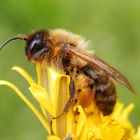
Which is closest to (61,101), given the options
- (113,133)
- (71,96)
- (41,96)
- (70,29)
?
(71,96)

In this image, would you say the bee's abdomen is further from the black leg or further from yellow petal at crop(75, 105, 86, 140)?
yellow petal at crop(75, 105, 86, 140)

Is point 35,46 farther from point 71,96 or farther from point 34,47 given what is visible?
point 71,96

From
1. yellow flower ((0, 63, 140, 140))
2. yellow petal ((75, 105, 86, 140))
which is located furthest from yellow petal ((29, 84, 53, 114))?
yellow petal ((75, 105, 86, 140))

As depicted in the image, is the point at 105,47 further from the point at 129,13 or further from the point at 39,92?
the point at 39,92

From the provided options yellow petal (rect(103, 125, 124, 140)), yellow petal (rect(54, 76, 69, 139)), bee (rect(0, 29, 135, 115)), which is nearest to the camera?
yellow petal (rect(103, 125, 124, 140))

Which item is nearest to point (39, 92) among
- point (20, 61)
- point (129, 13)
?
point (20, 61)
